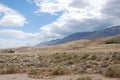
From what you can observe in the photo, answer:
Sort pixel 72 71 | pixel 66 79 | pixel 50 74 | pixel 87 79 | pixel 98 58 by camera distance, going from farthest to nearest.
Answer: pixel 98 58 → pixel 72 71 → pixel 50 74 → pixel 66 79 → pixel 87 79

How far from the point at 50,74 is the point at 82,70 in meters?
3.01

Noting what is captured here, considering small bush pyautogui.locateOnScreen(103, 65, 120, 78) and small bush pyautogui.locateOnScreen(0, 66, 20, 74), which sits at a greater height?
small bush pyautogui.locateOnScreen(0, 66, 20, 74)

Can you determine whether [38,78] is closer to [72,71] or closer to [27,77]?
[27,77]

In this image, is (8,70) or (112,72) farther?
(8,70)

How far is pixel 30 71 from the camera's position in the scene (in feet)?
78.3

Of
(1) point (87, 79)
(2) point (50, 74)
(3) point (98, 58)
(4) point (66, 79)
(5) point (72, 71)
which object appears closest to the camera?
(1) point (87, 79)

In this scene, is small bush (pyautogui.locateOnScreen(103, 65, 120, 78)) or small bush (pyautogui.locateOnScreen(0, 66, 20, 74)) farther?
small bush (pyautogui.locateOnScreen(0, 66, 20, 74))

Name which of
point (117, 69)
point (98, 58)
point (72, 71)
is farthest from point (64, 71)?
point (98, 58)

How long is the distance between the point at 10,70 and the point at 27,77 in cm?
326

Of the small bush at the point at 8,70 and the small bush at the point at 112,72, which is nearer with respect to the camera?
the small bush at the point at 112,72

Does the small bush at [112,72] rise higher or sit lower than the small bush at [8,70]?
lower

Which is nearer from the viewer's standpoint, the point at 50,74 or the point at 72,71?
the point at 50,74

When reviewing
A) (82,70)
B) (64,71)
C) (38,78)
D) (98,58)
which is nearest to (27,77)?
(38,78)

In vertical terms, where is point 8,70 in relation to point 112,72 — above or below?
above
